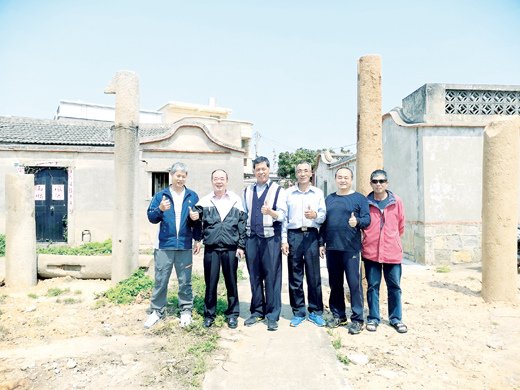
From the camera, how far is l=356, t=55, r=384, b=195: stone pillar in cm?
516

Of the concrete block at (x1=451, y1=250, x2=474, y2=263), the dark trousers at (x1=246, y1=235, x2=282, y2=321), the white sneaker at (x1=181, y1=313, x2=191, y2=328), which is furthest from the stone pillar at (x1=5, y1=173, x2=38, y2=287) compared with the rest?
the concrete block at (x1=451, y1=250, x2=474, y2=263)

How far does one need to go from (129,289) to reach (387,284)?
366 centimetres

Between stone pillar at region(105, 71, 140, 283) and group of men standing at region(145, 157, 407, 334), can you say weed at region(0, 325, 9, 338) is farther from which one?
stone pillar at region(105, 71, 140, 283)

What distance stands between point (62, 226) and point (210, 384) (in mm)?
10377

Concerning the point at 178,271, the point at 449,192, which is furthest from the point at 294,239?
the point at 449,192

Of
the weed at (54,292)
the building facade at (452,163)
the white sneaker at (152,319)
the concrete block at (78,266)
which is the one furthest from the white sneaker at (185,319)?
the building facade at (452,163)

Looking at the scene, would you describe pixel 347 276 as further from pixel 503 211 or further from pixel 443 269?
pixel 443 269

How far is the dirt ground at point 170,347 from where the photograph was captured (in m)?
3.33

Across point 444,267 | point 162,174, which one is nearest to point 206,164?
point 162,174

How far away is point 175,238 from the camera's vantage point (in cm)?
448

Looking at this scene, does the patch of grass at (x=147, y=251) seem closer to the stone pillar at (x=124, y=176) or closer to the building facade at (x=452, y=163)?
A: the stone pillar at (x=124, y=176)

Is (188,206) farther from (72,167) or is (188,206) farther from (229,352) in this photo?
(72,167)

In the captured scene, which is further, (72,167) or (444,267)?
(72,167)

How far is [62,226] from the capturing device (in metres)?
11.9
